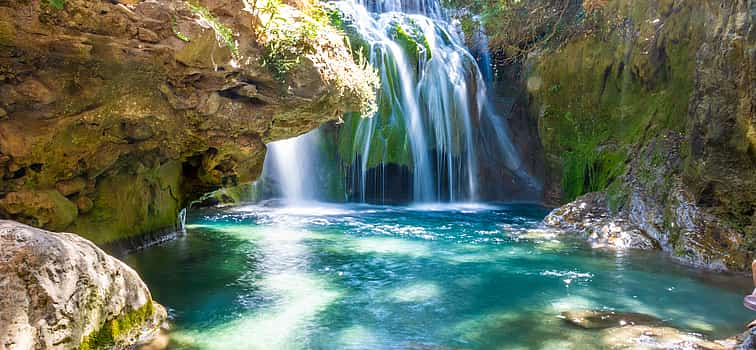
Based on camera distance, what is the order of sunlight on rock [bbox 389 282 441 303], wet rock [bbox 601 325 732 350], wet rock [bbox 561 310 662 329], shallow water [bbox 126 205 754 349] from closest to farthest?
wet rock [bbox 601 325 732 350]
shallow water [bbox 126 205 754 349]
wet rock [bbox 561 310 662 329]
sunlight on rock [bbox 389 282 441 303]

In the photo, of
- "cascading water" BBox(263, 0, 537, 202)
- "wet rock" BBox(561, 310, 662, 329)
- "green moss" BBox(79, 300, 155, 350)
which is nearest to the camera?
"green moss" BBox(79, 300, 155, 350)

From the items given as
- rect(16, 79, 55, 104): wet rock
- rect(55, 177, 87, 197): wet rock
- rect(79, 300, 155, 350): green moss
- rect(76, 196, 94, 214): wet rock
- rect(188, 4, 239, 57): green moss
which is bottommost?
rect(79, 300, 155, 350): green moss

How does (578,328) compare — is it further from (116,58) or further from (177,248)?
(177,248)

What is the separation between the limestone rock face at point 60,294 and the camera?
10.3ft

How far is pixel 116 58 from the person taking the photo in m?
5.36

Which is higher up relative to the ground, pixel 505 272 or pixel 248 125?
pixel 248 125

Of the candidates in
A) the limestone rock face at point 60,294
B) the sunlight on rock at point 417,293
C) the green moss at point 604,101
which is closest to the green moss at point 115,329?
the limestone rock face at point 60,294

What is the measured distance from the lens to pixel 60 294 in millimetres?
3424

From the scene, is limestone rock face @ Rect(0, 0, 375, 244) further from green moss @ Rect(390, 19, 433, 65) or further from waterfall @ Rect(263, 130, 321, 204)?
green moss @ Rect(390, 19, 433, 65)

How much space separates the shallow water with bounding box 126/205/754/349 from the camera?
15.6 feet

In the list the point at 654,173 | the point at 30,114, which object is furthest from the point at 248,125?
the point at 654,173

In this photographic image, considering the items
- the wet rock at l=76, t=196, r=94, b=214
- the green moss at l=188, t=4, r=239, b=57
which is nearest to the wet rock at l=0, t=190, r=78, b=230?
the wet rock at l=76, t=196, r=94, b=214

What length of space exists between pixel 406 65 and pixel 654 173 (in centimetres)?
934

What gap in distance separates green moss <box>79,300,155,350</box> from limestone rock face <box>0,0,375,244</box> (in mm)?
2159
